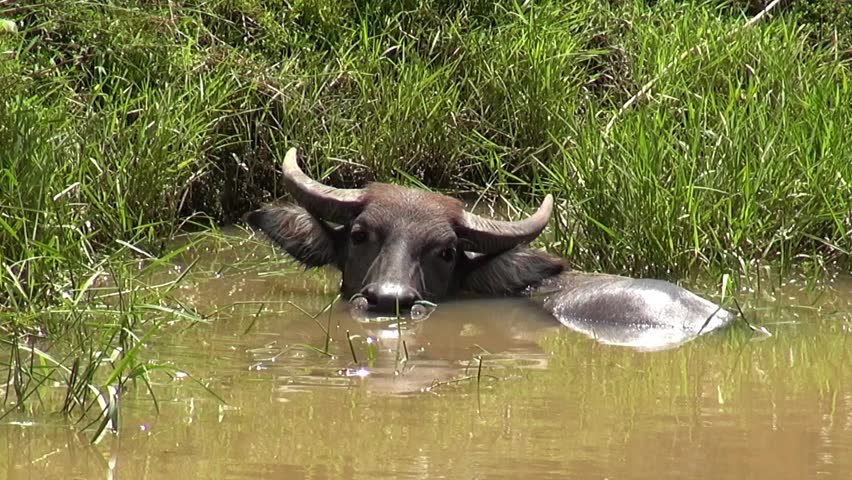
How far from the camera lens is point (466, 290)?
779 centimetres

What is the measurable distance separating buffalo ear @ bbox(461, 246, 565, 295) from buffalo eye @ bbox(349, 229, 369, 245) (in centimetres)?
54

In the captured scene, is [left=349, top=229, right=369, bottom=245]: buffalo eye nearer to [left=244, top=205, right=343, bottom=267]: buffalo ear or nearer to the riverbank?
[left=244, top=205, right=343, bottom=267]: buffalo ear

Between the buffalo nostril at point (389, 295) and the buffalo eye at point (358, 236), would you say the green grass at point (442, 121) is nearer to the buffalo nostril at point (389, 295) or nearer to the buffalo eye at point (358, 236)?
the buffalo eye at point (358, 236)

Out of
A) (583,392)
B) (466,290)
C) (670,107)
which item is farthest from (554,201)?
(583,392)

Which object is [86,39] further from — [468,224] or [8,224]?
[8,224]

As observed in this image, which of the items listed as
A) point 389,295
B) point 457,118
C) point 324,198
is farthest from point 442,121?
point 389,295

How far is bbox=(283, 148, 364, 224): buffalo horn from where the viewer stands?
7.67 meters

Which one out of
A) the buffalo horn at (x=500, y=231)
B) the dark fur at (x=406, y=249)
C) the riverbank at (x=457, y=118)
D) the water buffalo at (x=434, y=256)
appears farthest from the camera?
the buffalo horn at (x=500, y=231)

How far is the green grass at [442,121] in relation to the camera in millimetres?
7395

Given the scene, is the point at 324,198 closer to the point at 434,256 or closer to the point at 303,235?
the point at 303,235

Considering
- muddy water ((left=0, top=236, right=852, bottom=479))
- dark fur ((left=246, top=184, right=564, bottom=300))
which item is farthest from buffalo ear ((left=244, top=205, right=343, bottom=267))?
muddy water ((left=0, top=236, right=852, bottom=479))

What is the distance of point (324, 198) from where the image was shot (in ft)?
25.3

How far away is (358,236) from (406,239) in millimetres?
270

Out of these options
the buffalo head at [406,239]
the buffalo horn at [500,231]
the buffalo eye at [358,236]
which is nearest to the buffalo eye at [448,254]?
the buffalo head at [406,239]
